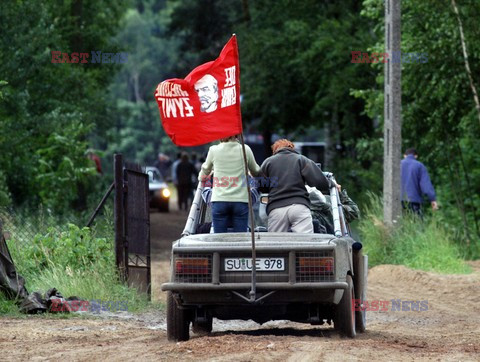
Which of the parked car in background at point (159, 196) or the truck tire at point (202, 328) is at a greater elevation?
the parked car in background at point (159, 196)

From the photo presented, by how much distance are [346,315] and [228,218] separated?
5.24ft

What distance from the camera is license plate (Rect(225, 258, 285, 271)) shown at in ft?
32.6

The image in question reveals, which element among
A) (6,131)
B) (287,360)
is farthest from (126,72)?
(287,360)

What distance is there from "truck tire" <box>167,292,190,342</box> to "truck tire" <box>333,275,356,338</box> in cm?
129

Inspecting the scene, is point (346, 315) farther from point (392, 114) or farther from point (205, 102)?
point (392, 114)

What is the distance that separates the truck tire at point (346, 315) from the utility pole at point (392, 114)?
1009cm

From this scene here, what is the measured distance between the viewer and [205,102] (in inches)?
404

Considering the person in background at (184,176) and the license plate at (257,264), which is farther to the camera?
the person in background at (184,176)

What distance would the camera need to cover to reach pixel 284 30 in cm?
3669

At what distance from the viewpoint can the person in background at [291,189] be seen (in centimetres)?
1111

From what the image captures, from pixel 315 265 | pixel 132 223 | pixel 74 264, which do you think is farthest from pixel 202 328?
pixel 132 223

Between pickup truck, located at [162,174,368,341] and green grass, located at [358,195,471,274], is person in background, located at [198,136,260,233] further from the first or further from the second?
green grass, located at [358,195,471,274]
